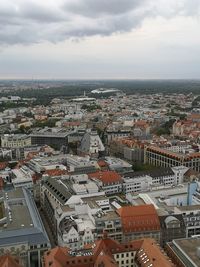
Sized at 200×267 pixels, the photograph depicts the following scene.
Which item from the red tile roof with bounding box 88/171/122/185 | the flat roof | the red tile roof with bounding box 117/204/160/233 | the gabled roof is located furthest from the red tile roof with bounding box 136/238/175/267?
the red tile roof with bounding box 88/171/122/185

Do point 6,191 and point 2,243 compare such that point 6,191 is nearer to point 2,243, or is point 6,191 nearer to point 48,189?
point 48,189

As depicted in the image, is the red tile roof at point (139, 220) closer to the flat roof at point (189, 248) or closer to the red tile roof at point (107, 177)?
the flat roof at point (189, 248)

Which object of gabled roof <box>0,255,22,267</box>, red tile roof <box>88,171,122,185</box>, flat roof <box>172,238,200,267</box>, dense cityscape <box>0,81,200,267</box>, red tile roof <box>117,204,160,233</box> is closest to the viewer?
gabled roof <box>0,255,22,267</box>

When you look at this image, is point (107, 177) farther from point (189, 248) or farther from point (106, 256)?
point (106, 256)

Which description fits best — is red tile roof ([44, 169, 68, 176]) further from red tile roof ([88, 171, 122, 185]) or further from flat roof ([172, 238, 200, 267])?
flat roof ([172, 238, 200, 267])

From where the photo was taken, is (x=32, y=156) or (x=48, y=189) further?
(x=32, y=156)

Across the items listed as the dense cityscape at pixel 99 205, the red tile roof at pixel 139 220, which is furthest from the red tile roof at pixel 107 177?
the red tile roof at pixel 139 220

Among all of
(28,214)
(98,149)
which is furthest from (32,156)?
(28,214)

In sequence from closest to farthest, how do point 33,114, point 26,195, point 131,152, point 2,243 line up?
point 2,243 < point 26,195 < point 131,152 < point 33,114
